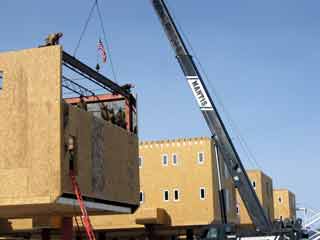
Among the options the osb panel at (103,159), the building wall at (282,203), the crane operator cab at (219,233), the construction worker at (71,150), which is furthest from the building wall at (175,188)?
the building wall at (282,203)

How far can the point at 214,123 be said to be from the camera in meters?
38.3

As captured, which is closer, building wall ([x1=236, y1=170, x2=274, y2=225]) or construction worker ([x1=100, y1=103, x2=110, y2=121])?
construction worker ([x1=100, y1=103, x2=110, y2=121])

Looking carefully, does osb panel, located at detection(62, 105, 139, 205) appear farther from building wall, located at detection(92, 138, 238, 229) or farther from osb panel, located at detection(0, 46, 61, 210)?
building wall, located at detection(92, 138, 238, 229)

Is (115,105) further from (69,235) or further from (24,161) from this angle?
(24,161)

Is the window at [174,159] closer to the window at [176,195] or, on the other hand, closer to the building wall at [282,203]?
the window at [176,195]

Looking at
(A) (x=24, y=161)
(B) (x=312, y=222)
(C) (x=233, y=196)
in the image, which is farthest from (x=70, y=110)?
(C) (x=233, y=196)

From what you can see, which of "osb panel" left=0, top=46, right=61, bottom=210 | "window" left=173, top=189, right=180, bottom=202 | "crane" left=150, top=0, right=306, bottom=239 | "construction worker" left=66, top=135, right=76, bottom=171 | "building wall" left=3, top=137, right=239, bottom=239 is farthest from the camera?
"window" left=173, top=189, right=180, bottom=202

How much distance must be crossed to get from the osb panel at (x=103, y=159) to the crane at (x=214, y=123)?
5.53 metres

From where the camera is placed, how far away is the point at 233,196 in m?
70.3

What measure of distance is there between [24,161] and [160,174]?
104ft

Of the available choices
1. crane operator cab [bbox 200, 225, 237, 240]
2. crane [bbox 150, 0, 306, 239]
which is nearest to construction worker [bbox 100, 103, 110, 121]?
crane [bbox 150, 0, 306, 239]

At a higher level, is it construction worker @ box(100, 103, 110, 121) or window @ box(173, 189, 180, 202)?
construction worker @ box(100, 103, 110, 121)

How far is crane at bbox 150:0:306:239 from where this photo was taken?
36.6m

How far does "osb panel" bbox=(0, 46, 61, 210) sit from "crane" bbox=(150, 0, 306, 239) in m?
9.29
